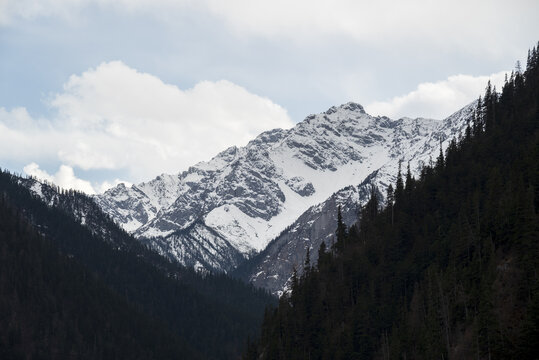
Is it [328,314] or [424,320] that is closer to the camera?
[424,320]

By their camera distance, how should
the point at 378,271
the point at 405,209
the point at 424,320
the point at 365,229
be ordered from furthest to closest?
the point at 365,229 → the point at 405,209 → the point at 378,271 → the point at 424,320

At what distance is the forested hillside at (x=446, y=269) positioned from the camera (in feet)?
305

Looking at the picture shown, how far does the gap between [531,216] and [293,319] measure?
191 feet

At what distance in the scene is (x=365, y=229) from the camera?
505 ft

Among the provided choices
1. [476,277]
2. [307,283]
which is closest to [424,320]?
[476,277]

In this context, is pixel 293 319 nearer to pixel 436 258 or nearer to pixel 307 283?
pixel 307 283

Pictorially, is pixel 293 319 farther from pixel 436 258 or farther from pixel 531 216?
pixel 531 216

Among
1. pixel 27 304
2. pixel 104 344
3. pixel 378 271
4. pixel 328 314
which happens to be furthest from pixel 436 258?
pixel 27 304

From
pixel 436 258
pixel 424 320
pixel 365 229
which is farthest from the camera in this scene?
pixel 365 229

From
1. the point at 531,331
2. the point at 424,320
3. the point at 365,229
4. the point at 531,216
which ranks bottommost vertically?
the point at 531,331

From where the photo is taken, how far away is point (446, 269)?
367 ft

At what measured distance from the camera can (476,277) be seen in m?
102

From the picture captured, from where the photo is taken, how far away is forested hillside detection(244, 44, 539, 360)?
305 ft

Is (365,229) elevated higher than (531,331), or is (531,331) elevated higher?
(365,229)
